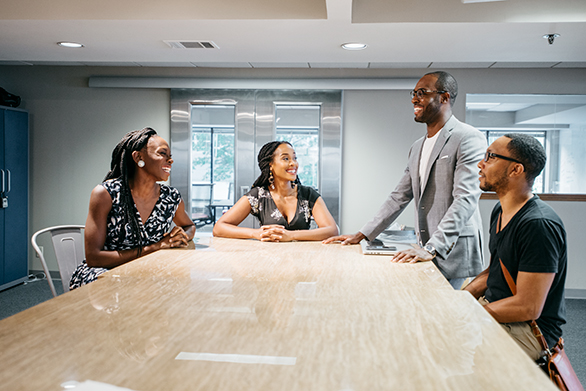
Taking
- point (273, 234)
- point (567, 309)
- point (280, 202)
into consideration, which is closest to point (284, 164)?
point (280, 202)

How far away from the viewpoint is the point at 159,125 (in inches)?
207

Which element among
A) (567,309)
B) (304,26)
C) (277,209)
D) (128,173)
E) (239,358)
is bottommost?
(567,309)

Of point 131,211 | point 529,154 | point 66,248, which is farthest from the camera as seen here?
point 66,248

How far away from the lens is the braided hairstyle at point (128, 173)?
226 cm

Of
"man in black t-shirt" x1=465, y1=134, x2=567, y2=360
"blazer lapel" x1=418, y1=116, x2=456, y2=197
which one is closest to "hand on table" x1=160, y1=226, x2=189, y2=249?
"blazer lapel" x1=418, y1=116, x2=456, y2=197

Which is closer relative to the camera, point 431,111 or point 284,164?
point 431,111

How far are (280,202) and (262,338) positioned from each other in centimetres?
214

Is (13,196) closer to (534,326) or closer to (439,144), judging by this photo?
(439,144)

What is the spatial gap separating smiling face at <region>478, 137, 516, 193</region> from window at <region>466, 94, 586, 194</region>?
140 inches

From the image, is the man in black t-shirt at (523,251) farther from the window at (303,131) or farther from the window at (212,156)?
the window at (212,156)

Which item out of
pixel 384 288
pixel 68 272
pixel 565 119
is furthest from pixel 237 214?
pixel 565 119

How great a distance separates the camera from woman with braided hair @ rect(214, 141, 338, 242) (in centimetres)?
287

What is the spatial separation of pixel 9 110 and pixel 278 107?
10.0 ft

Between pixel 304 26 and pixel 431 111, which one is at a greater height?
pixel 304 26
